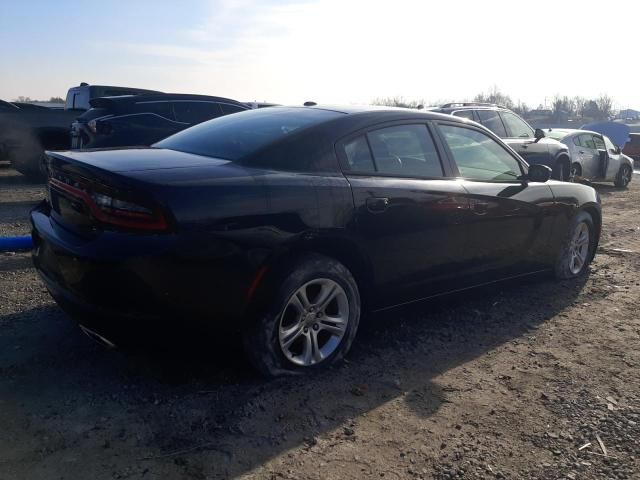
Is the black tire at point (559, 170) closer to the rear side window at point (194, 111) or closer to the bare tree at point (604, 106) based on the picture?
the rear side window at point (194, 111)

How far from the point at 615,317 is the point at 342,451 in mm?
3037

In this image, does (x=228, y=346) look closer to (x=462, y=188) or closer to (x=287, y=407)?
(x=287, y=407)

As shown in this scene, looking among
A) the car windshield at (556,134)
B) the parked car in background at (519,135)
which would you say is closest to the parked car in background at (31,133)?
the parked car in background at (519,135)

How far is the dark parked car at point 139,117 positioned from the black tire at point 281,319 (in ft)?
20.5

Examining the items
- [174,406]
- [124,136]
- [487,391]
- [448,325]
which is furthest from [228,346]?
[124,136]

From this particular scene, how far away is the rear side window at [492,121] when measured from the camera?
1124 centimetres

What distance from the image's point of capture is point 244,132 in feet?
12.7

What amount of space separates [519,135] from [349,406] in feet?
32.0

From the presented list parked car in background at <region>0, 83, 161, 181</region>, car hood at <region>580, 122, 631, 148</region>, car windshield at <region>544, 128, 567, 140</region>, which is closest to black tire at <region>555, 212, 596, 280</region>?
car windshield at <region>544, 128, 567, 140</region>

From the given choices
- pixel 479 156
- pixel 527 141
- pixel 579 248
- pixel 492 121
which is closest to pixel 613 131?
pixel 527 141

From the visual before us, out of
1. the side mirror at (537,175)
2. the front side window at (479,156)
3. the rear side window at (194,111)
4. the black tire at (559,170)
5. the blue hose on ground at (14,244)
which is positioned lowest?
the blue hose on ground at (14,244)

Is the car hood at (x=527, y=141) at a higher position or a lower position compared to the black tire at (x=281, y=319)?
higher

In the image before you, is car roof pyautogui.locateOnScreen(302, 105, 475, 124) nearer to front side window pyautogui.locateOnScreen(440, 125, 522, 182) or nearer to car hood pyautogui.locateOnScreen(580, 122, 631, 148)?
front side window pyautogui.locateOnScreen(440, 125, 522, 182)

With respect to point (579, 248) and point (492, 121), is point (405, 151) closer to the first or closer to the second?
point (579, 248)
